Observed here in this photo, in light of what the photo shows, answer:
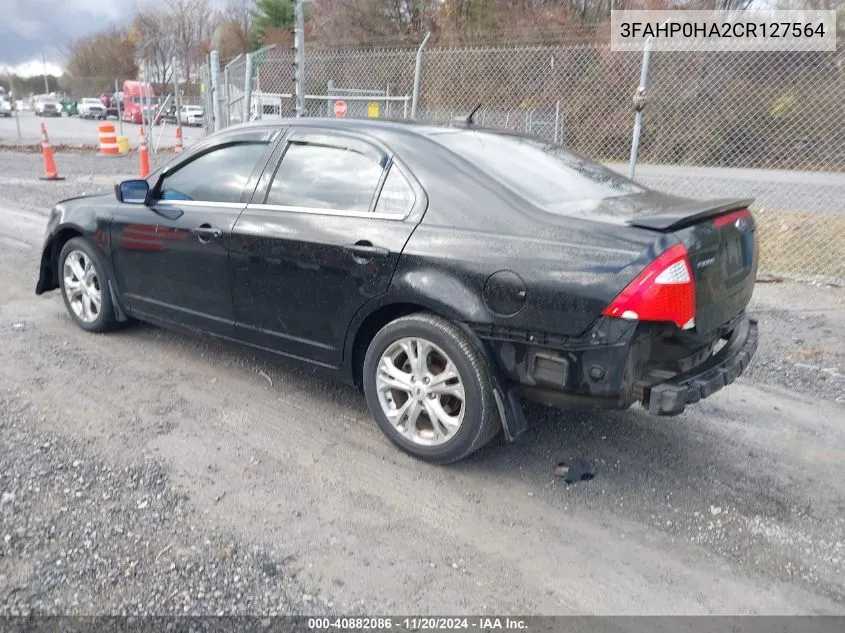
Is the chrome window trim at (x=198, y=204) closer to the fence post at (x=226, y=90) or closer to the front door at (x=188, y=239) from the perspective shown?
the front door at (x=188, y=239)

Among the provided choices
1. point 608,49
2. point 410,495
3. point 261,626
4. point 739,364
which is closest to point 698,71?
point 608,49

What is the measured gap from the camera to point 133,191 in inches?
186

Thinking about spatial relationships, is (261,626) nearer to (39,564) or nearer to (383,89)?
(39,564)

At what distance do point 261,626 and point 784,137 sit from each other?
1142 centimetres

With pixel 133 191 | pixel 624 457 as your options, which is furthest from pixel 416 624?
pixel 133 191

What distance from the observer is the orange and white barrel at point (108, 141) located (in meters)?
20.9

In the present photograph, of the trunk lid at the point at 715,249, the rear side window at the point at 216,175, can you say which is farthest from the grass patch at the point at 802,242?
the rear side window at the point at 216,175

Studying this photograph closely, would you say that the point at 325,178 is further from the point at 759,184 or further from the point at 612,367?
the point at 759,184

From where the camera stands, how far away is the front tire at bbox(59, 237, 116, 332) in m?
5.03

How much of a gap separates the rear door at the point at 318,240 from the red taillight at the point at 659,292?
113 centimetres

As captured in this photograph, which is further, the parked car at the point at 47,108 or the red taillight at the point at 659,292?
the parked car at the point at 47,108

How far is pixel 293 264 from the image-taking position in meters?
3.82

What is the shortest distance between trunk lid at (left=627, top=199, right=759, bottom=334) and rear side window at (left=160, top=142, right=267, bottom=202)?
2.32 m

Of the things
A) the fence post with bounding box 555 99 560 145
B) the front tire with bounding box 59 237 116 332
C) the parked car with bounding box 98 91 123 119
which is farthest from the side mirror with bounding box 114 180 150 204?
the parked car with bounding box 98 91 123 119
